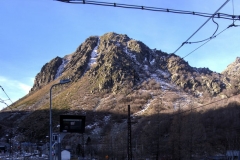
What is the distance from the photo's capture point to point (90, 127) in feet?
537

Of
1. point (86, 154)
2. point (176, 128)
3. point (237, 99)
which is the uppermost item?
point (237, 99)

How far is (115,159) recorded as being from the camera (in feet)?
283

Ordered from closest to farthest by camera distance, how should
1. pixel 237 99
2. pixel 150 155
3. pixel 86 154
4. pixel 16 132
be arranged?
1. pixel 150 155
2. pixel 86 154
3. pixel 237 99
4. pixel 16 132

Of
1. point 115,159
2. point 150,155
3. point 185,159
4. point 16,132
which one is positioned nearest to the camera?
point 185,159

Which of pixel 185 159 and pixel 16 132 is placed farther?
pixel 16 132

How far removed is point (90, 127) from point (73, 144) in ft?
116

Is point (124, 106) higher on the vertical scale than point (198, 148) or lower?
higher

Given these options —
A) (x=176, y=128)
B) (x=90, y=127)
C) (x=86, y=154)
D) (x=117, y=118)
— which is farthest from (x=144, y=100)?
(x=176, y=128)

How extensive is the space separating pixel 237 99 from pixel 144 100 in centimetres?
7178

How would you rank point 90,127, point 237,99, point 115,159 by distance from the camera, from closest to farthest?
point 115,159 < point 237,99 < point 90,127

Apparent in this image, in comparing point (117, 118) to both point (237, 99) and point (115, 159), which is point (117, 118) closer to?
point (237, 99)

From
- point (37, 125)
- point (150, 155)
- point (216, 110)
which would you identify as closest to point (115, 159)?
point (150, 155)

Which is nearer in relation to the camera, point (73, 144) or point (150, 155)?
point (150, 155)

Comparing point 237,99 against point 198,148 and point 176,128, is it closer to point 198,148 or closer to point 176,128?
point 198,148
